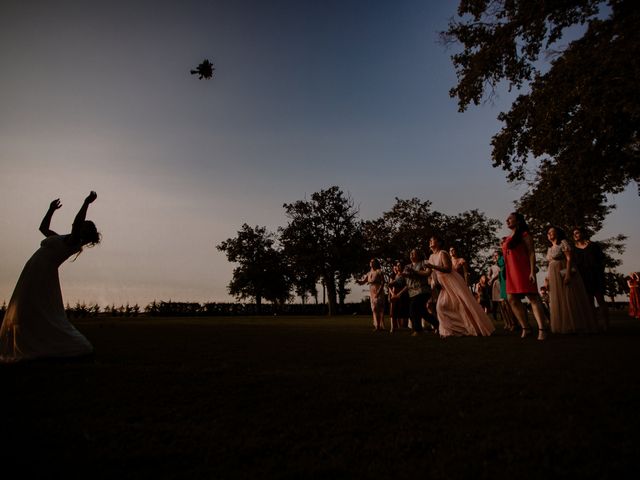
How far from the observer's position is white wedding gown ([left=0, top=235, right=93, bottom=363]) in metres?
6.11

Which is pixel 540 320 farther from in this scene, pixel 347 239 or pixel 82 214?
pixel 347 239

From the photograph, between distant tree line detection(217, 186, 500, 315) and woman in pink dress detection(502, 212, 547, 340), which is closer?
woman in pink dress detection(502, 212, 547, 340)

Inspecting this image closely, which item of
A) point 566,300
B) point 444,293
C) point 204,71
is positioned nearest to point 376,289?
point 444,293

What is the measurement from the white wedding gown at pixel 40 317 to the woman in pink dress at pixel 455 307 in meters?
7.60

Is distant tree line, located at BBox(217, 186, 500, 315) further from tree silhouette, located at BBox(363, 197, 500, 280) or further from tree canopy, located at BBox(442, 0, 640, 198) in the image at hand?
tree canopy, located at BBox(442, 0, 640, 198)

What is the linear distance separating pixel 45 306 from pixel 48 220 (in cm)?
141

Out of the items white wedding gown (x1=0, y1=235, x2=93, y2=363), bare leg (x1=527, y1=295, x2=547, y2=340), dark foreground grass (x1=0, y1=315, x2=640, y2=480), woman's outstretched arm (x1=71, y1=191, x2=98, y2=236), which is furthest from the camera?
bare leg (x1=527, y1=295, x2=547, y2=340)

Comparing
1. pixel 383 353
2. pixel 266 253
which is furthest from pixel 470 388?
pixel 266 253

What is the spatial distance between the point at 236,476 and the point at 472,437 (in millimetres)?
1490

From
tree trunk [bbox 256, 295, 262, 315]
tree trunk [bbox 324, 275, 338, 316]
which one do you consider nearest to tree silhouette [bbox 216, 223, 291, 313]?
tree trunk [bbox 256, 295, 262, 315]

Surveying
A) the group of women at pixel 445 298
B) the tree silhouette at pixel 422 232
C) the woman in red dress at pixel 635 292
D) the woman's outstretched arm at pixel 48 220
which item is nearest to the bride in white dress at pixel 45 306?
the woman's outstretched arm at pixel 48 220

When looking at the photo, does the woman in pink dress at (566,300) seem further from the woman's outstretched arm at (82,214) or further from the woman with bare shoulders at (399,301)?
the woman's outstretched arm at (82,214)

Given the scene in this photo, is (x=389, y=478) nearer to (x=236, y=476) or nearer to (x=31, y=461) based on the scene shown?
(x=236, y=476)

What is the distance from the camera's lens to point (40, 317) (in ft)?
20.5
